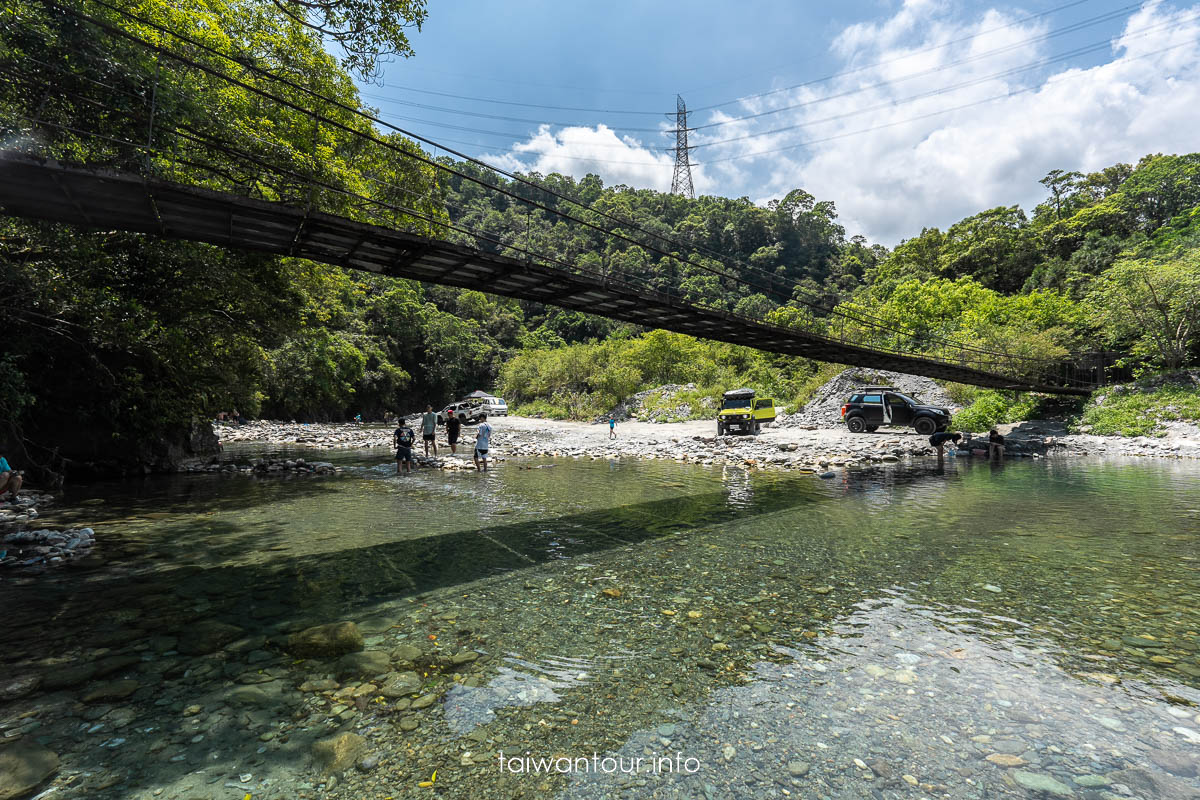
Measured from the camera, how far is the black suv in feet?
79.8

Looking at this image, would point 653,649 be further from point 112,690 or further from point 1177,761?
point 112,690

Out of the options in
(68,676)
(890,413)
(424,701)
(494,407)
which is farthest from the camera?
(494,407)

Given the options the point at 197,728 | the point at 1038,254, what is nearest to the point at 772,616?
the point at 197,728

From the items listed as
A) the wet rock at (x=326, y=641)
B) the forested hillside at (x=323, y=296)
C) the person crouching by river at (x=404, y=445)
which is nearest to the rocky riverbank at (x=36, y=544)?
the forested hillside at (x=323, y=296)

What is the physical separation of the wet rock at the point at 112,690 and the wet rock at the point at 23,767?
56 centimetres

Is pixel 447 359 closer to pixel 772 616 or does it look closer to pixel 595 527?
pixel 595 527

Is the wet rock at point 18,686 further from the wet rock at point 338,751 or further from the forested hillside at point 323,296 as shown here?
the forested hillside at point 323,296

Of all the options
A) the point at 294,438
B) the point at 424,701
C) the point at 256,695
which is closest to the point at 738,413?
the point at 424,701

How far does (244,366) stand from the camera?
14516 millimetres

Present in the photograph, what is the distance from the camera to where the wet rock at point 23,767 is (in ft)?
8.47

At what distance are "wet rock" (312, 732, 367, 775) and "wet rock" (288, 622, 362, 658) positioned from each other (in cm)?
126

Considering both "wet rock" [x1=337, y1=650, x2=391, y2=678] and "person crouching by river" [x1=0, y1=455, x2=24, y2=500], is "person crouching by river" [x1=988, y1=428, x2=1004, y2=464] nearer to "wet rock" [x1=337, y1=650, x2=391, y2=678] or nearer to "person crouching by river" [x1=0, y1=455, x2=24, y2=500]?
"wet rock" [x1=337, y1=650, x2=391, y2=678]

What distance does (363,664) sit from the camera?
4.04 meters

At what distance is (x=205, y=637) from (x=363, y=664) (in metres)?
1.74
